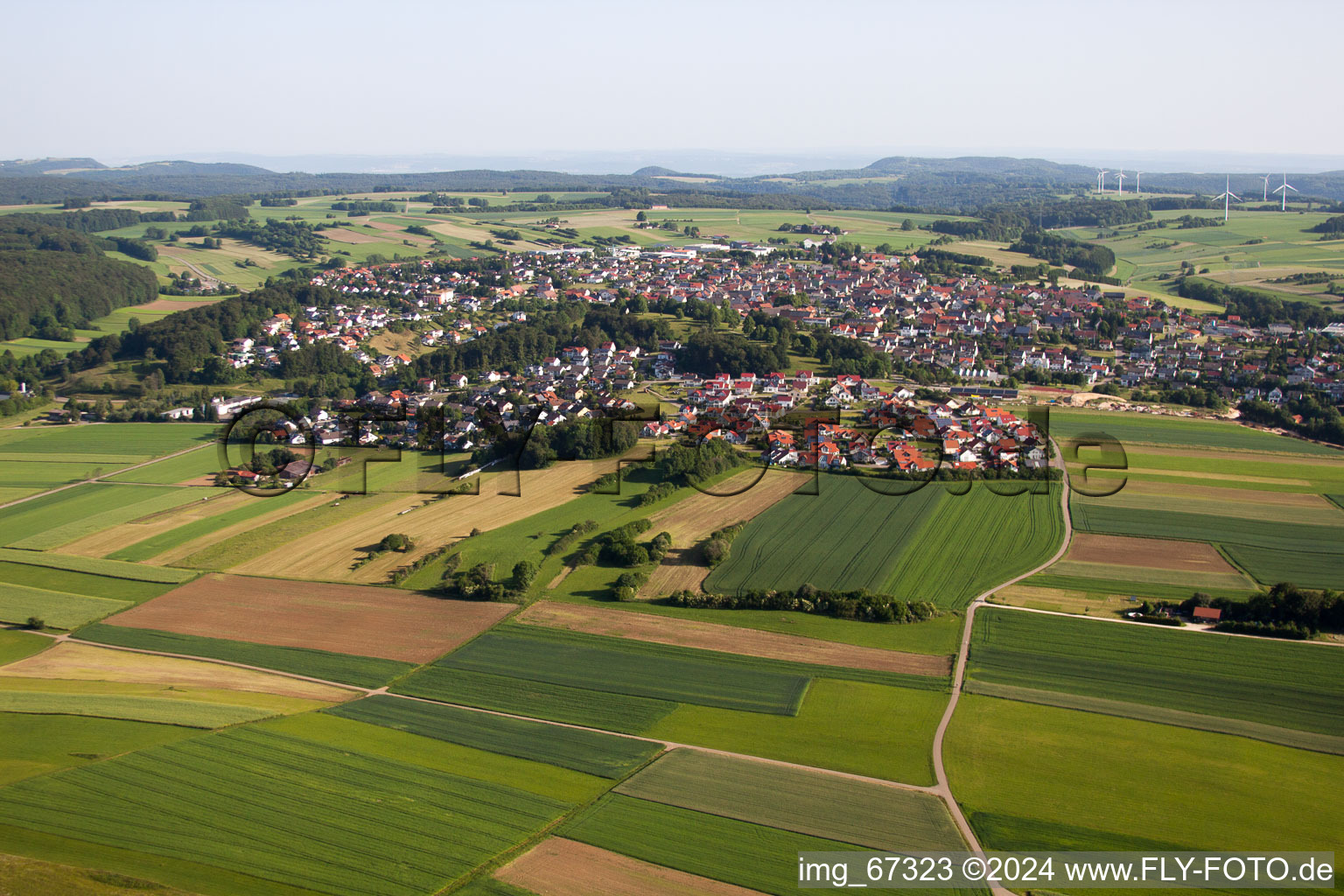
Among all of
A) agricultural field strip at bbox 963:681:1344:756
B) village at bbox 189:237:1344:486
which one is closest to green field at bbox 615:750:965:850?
agricultural field strip at bbox 963:681:1344:756

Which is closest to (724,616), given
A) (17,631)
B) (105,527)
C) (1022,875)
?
(1022,875)

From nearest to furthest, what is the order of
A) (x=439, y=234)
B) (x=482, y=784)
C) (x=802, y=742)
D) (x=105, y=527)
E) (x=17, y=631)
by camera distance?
(x=482, y=784) → (x=802, y=742) → (x=17, y=631) → (x=105, y=527) → (x=439, y=234)

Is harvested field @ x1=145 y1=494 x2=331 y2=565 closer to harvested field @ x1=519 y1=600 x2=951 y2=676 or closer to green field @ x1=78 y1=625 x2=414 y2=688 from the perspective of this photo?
green field @ x1=78 y1=625 x2=414 y2=688

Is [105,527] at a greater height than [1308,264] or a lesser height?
lesser

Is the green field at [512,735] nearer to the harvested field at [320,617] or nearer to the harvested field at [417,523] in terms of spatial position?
the harvested field at [320,617]

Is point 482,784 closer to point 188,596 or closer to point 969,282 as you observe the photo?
point 188,596

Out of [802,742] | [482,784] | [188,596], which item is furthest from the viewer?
[188,596]
